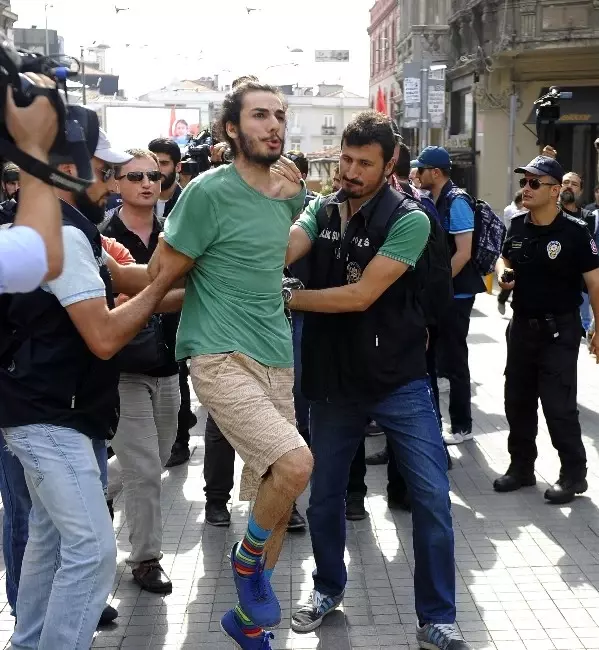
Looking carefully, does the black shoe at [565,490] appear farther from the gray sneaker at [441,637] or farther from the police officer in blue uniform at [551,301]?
the gray sneaker at [441,637]

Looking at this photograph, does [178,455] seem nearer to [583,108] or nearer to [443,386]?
[443,386]

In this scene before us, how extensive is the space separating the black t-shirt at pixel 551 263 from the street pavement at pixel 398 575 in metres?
1.19

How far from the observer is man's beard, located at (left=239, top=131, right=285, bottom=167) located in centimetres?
396

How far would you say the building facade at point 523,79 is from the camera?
25.2 metres

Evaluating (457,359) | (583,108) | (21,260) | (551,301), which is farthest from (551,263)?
(583,108)

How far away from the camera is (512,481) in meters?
6.56

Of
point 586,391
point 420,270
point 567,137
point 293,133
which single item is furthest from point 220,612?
point 293,133

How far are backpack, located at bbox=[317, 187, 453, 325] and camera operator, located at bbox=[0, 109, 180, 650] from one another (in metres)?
1.23

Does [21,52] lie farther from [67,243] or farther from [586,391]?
[586,391]

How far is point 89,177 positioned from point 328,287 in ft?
6.62

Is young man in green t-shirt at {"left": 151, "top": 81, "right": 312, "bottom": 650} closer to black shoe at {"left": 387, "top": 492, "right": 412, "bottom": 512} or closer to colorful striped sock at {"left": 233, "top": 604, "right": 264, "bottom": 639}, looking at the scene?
colorful striped sock at {"left": 233, "top": 604, "right": 264, "bottom": 639}

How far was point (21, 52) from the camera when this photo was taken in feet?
8.29

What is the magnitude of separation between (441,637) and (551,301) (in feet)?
8.64

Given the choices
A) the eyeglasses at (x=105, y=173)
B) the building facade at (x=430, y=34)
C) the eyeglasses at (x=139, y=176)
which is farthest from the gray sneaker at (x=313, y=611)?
the building facade at (x=430, y=34)
